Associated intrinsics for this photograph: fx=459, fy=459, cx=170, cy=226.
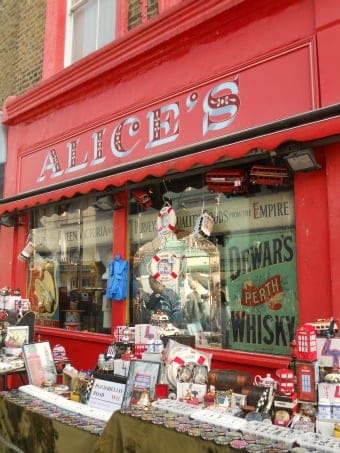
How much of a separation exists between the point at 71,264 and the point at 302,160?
4.12 meters

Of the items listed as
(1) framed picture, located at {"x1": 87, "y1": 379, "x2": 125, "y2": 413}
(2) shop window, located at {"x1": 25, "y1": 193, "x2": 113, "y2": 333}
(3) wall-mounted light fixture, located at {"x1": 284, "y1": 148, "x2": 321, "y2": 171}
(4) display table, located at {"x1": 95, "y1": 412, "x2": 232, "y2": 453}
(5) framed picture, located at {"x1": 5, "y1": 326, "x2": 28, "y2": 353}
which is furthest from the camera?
(2) shop window, located at {"x1": 25, "y1": 193, "x2": 113, "y2": 333}

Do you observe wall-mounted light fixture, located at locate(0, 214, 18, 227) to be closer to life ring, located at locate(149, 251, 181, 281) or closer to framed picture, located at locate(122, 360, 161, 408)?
life ring, located at locate(149, 251, 181, 281)

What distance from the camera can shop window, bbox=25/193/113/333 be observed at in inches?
254

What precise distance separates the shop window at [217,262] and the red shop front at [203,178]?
Result: 1 cm

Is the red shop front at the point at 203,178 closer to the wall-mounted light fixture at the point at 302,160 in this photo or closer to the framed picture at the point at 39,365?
the wall-mounted light fixture at the point at 302,160

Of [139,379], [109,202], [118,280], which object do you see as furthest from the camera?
[109,202]

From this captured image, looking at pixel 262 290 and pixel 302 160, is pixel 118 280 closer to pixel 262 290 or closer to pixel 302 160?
pixel 262 290

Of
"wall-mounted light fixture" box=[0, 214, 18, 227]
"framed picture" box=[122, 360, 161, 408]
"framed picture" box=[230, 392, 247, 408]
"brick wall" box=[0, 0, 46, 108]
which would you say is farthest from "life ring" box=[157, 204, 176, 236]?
"brick wall" box=[0, 0, 46, 108]

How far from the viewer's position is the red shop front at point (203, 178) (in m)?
4.27

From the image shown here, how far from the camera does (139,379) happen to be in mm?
3574

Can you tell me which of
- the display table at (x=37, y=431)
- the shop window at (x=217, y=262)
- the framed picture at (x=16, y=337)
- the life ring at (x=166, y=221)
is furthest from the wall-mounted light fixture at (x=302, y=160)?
the framed picture at (x=16, y=337)

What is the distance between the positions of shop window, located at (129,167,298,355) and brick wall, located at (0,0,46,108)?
393cm

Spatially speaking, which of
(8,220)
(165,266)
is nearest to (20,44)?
(8,220)

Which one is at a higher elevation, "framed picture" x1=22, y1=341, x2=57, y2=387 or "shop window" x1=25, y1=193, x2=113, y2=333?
"shop window" x1=25, y1=193, x2=113, y2=333
